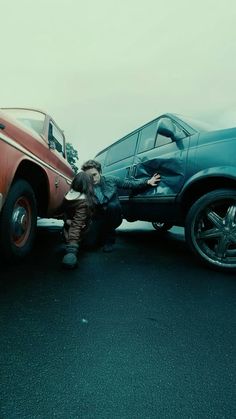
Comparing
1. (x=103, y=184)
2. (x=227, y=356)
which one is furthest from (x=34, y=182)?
(x=227, y=356)

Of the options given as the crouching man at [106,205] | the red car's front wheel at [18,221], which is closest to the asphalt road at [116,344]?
the red car's front wheel at [18,221]

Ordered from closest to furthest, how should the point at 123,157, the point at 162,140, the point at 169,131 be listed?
the point at 169,131 → the point at 162,140 → the point at 123,157

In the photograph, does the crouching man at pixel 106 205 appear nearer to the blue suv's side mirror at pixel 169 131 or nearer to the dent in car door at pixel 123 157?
the dent in car door at pixel 123 157

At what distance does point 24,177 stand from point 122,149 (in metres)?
2.31

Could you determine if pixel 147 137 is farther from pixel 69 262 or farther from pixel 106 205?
pixel 69 262

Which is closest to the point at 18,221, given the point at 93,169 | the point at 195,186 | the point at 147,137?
the point at 93,169

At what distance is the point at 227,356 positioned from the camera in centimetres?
125

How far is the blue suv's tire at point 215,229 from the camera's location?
2410mm

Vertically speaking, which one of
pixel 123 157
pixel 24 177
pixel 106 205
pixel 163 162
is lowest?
pixel 106 205

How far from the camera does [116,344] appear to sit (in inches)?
51.9

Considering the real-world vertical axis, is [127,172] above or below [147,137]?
below

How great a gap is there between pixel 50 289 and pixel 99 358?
86cm

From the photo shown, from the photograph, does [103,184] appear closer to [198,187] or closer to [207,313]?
[198,187]

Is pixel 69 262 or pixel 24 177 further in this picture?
pixel 24 177
